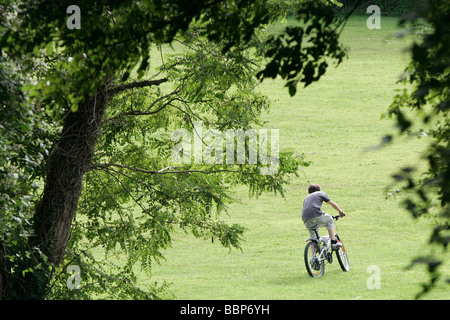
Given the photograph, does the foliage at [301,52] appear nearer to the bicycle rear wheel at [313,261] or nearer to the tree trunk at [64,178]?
the tree trunk at [64,178]

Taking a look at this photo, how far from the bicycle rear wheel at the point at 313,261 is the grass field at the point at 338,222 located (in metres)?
0.20

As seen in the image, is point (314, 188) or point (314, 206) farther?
point (314, 188)

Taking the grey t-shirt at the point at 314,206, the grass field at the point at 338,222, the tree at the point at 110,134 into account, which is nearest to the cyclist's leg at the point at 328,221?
Result: the grey t-shirt at the point at 314,206

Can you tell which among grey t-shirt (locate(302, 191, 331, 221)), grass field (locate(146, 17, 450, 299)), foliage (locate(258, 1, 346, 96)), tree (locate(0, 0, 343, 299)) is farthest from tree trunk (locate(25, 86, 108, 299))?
grey t-shirt (locate(302, 191, 331, 221))

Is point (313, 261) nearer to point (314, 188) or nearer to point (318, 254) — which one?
point (318, 254)

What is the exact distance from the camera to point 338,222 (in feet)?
65.9

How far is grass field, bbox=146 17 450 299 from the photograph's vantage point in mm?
14008

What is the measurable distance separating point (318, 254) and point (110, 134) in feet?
18.9

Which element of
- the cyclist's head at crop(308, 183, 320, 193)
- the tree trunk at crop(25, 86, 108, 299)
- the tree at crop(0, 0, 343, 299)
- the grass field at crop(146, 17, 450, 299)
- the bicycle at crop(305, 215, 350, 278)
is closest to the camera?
the tree at crop(0, 0, 343, 299)

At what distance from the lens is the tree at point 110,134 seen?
3449mm

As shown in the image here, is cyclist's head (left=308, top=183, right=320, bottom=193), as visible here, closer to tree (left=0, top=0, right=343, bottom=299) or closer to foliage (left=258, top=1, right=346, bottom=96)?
tree (left=0, top=0, right=343, bottom=299)

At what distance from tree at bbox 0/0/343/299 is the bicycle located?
10.6 ft

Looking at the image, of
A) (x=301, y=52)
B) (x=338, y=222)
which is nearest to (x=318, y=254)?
(x=338, y=222)
